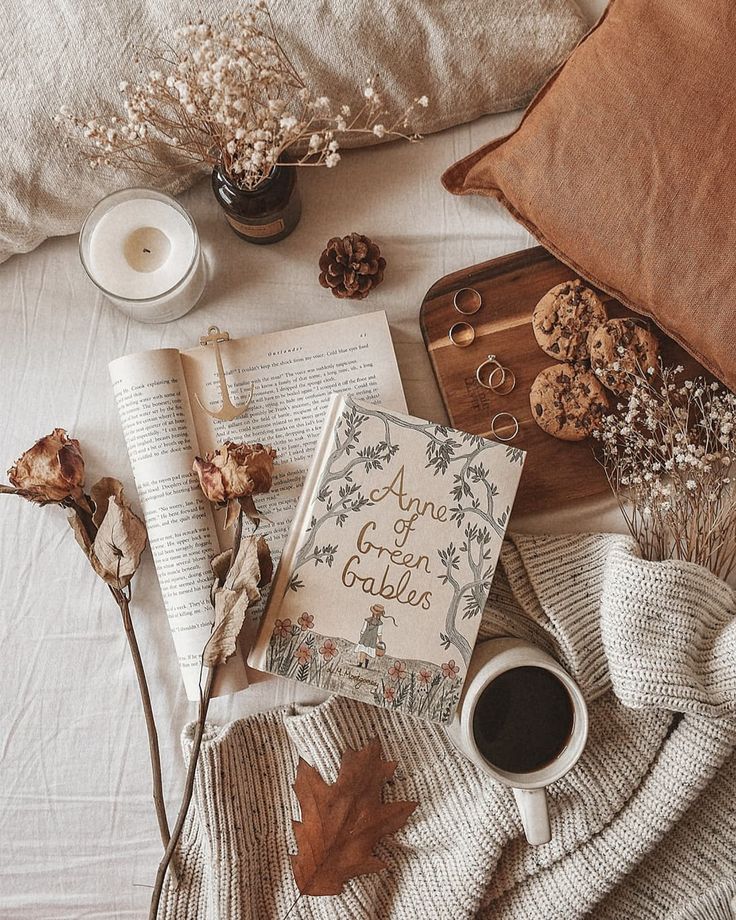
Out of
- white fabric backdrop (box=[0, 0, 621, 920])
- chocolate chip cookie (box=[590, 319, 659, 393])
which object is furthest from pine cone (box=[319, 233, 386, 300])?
chocolate chip cookie (box=[590, 319, 659, 393])

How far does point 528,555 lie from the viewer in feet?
2.73

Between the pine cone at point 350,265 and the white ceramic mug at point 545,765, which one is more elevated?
the pine cone at point 350,265

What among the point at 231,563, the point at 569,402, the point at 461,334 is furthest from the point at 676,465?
the point at 231,563

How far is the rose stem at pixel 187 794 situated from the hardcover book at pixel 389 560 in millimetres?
60

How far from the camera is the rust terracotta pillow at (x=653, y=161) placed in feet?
2.49

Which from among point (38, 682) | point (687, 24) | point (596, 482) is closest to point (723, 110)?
point (687, 24)

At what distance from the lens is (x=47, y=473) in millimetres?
805

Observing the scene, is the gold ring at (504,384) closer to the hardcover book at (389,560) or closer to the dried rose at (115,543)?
the hardcover book at (389,560)

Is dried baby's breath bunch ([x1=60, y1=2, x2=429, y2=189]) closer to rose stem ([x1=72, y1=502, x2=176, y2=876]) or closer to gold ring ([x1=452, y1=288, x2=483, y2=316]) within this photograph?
gold ring ([x1=452, y1=288, x2=483, y2=316])

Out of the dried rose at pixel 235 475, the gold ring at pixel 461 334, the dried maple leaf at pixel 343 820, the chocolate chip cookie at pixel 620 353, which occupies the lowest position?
the dried maple leaf at pixel 343 820

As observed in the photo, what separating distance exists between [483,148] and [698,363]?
1.15ft

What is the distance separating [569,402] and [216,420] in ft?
1.34

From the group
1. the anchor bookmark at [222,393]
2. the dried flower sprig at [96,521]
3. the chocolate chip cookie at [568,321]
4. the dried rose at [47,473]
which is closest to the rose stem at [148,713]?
the dried flower sprig at [96,521]

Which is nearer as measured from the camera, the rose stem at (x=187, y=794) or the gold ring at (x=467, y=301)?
the rose stem at (x=187, y=794)
